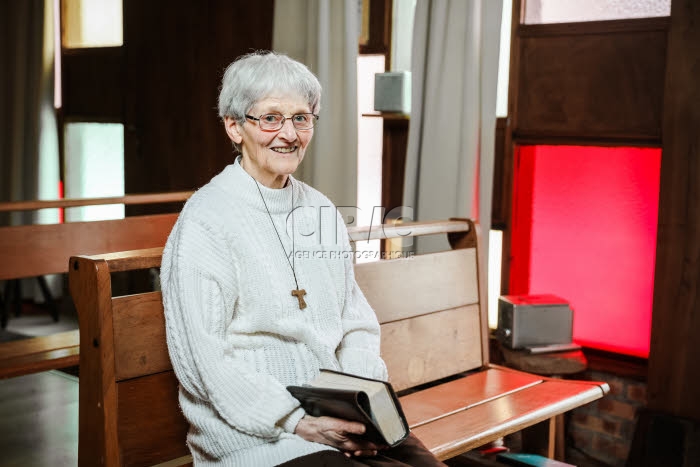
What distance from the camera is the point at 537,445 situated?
2.68 metres

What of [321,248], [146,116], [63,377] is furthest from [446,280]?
[146,116]

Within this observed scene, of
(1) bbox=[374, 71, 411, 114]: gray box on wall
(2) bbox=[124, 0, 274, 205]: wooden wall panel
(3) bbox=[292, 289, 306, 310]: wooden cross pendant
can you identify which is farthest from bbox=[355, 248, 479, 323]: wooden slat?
(2) bbox=[124, 0, 274, 205]: wooden wall panel

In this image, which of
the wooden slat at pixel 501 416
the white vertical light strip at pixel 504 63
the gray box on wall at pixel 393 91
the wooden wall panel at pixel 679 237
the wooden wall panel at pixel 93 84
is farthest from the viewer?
the wooden wall panel at pixel 93 84

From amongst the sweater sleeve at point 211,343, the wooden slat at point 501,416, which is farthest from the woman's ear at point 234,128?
the wooden slat at point 501,416

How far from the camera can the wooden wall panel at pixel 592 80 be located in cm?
297

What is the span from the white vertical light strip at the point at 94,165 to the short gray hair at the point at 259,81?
11.1ft

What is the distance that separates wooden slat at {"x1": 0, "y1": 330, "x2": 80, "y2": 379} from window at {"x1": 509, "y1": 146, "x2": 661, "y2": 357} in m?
1.73

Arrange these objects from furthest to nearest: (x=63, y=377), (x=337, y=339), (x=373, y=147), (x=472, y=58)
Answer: (x=63, y=377)
(x=373, y=147)
(x=472, y=58)
(x=337, y=339)

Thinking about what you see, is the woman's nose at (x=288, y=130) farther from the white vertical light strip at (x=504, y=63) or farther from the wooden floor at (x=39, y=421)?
the wooden floor at (x=39, y=421)

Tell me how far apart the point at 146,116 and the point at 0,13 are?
1.41 m

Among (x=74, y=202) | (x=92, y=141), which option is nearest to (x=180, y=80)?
(x=92, y=141)

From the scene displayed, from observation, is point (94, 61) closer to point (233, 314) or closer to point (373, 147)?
point (373, 147)

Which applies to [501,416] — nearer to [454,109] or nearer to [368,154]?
[454,109]

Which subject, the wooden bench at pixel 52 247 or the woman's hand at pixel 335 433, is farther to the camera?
the wooden bench at pixel 52 247
